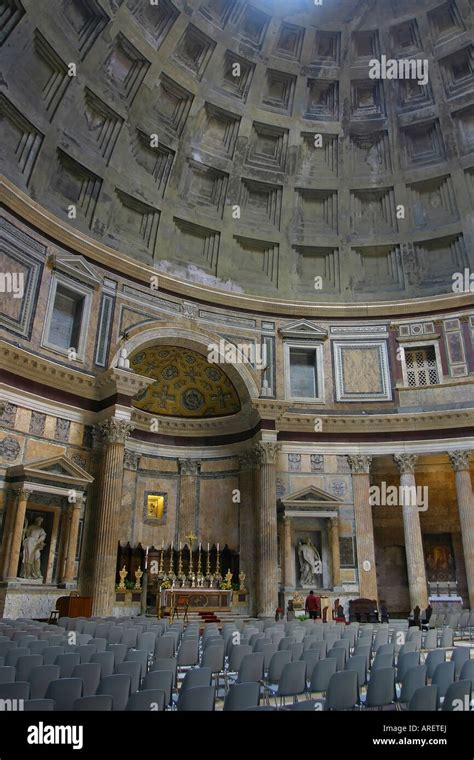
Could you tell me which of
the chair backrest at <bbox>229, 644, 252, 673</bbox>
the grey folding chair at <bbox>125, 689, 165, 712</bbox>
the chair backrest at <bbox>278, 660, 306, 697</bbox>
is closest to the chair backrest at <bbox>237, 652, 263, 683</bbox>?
the chair backrest at <bbox>278, 660, 306, 697</bbox>

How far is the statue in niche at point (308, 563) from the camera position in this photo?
2184cm

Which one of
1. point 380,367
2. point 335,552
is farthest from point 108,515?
point 380,367

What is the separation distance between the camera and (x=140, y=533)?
74.3 ft

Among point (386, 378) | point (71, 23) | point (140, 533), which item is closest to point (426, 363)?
point (386, 378)

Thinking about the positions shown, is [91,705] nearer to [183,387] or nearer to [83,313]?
[83,313]

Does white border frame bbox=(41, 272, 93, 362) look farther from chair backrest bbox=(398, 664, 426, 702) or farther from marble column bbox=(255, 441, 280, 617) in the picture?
chair backrest bbox=(398, 664, 426, 702)

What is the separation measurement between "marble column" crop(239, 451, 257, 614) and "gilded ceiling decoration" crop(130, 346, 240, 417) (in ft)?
8.10

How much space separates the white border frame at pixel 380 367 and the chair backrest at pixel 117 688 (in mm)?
20113

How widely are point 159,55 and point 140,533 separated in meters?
18.9

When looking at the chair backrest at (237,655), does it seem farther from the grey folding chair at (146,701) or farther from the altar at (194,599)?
the altar at (194,599)

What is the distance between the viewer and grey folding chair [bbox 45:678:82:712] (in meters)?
4.65

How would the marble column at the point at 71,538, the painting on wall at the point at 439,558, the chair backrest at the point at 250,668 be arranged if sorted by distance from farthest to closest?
the painting on wall at the point at 439,558 < the marble column at the point at 71,538 < the chair backrest at the point at 250,668

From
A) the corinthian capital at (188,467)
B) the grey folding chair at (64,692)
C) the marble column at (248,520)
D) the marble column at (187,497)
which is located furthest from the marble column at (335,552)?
the grey folding chair at (64,692)
